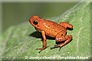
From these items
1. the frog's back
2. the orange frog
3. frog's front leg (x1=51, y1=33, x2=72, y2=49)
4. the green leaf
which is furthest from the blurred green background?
frog's front leg (x1=51, y1=33, x2=72, y2=49)

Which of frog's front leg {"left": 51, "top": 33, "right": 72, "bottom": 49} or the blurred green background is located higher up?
the blurred green background

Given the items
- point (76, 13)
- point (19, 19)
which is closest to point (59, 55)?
point (76, 13)

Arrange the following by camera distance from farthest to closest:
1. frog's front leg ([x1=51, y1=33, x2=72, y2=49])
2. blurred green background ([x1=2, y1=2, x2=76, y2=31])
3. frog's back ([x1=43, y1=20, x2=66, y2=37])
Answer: blurred green background ([x1=2, y1=2, x2=76, y2=31]) < frog's back ([x1=43, y1=20, x2=66, y2=37]) < frog's front leg ([x1=51, y1=33, x2=72, y2=49])

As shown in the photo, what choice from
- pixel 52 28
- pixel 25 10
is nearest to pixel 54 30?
pixel 52 28

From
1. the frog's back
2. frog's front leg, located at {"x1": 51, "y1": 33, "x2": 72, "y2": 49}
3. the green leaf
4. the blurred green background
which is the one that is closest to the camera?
the green leaf

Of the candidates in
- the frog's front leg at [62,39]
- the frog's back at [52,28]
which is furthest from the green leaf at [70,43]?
the frog's back at [52,28]

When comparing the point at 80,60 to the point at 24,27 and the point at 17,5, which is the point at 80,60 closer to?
the point at 24,27

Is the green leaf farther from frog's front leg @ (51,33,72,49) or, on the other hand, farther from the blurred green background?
the blurred green background
